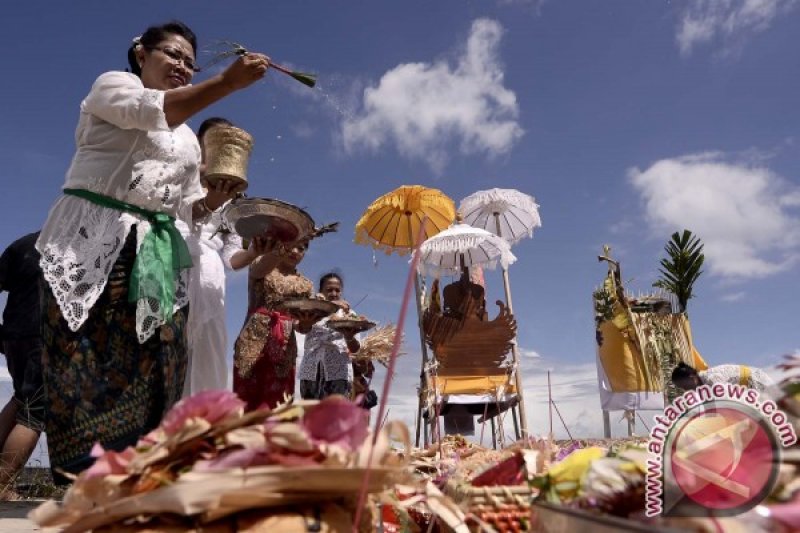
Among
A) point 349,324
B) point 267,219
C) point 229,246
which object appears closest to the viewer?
point 267,219

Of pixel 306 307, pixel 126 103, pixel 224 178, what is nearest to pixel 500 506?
pixel 126 103

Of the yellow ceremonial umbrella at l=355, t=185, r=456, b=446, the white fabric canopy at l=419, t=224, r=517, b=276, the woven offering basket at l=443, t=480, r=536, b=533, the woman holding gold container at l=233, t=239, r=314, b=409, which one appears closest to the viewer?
the woven offering basket at l=443, t=480, r=536, b=533

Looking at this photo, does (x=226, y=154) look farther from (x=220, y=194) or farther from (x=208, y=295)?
(x=208, y=295)

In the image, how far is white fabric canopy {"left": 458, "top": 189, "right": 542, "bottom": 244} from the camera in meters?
8.76

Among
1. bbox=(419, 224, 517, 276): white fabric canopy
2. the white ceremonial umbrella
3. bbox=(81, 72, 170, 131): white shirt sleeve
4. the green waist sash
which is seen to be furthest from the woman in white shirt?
the white ceremonial umbrella

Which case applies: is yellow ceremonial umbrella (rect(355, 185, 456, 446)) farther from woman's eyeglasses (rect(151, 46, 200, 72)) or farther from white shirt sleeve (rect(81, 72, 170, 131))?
white shirt sleeve (rect(81, 72, 170, 131))

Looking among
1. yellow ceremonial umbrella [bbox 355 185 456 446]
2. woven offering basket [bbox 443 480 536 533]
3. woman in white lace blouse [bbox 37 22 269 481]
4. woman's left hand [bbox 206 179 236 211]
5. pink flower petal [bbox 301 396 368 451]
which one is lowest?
woven offering basket [bbox 443 480 536 533]

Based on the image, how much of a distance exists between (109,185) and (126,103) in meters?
0.25

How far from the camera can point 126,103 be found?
5.59ft

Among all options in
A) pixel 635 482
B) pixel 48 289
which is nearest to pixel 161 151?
pixel 48 289

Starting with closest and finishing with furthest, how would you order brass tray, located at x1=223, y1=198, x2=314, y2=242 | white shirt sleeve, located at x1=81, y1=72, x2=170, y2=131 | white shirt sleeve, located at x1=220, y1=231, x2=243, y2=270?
white shirt sleeve, located at x1=81, y1=72, x2=170, y2=131
brass tray, located at x1=223, y1=198, x2=314, y2=242
white shirt sleeve, located at x1=220, y1=231, x2=243, y2=270

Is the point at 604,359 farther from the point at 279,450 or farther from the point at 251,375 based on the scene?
the point at 279,450

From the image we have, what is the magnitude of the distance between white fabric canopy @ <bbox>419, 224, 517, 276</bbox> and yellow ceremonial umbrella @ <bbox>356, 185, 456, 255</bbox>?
46cm

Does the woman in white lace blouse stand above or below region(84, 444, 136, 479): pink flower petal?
above
